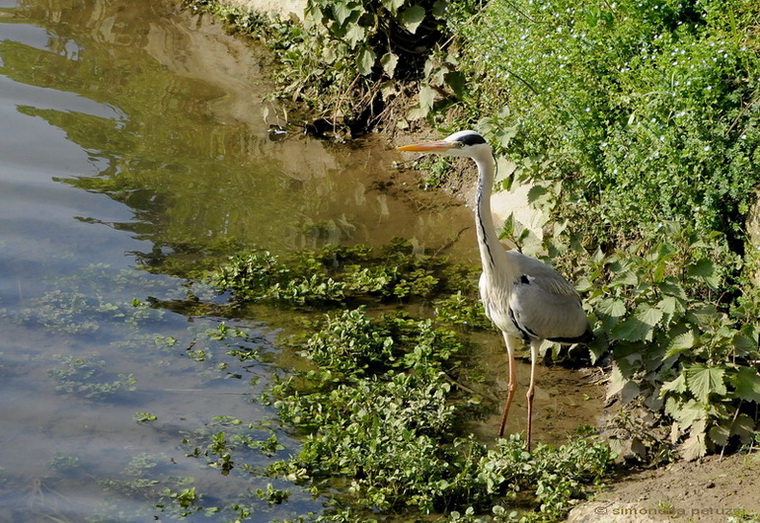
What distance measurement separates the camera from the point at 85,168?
8.47 meters

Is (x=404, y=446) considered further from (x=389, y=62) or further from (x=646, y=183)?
(x=389, y=62)

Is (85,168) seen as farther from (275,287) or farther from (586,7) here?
(586,7)

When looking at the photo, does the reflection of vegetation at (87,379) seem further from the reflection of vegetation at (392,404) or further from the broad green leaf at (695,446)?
the broad green leaf at (695,446)

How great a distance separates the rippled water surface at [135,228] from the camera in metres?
5.10

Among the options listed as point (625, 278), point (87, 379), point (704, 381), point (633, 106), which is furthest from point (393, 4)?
point (704, 381)

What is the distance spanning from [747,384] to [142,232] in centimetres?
481

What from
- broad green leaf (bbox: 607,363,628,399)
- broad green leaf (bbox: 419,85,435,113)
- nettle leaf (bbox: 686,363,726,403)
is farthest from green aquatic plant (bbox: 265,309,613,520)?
broad green leaf (bbox: 419,85,435,113)

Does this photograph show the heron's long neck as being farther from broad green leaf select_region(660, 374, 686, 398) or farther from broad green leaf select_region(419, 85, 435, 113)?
broad green leaf select_region(419, 85, 435, 113)

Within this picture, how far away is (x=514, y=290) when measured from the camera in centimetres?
553

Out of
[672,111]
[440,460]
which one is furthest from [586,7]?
[440,460]

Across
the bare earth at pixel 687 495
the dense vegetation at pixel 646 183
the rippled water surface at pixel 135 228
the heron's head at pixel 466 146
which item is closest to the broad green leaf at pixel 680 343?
A: the dense vegetation at pixel 646 183

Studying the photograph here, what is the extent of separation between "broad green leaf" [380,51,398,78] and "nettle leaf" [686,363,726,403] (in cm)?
488

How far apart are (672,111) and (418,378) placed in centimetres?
230

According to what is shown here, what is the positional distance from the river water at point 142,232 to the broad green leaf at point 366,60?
719mm
